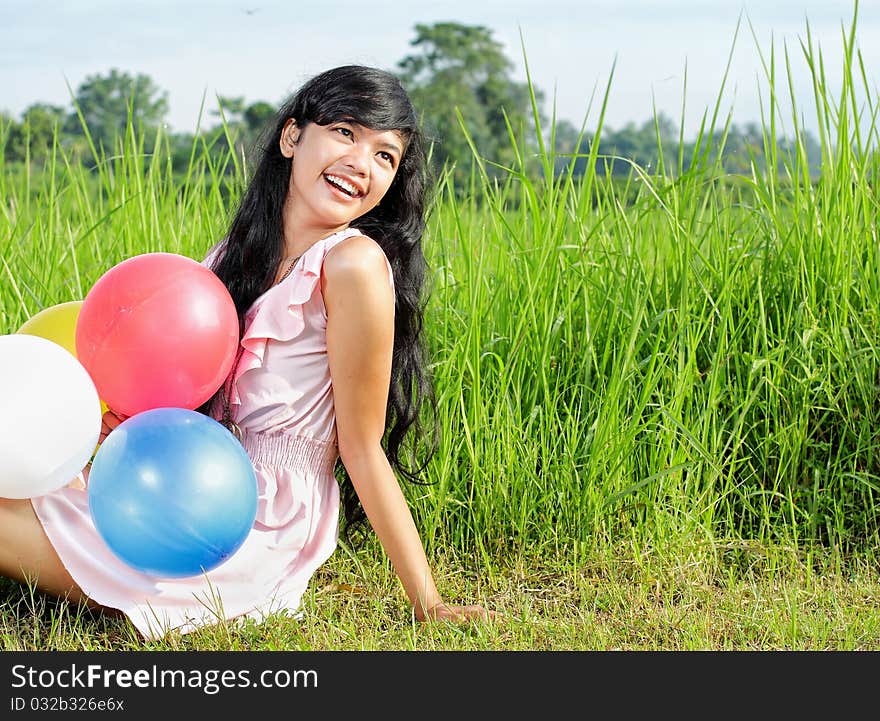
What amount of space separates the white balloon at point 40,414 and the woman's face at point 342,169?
1.99 ft

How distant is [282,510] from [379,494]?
241mm

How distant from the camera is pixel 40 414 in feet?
6.24

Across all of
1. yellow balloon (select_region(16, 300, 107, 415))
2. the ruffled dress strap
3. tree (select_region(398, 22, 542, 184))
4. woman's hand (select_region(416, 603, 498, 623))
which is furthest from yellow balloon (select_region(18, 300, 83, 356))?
tree (select_region(398, 22, 542, 184))

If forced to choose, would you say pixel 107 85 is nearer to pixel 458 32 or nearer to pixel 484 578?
pixel 458 32

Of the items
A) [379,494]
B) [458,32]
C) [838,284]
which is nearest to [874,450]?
[838,284]

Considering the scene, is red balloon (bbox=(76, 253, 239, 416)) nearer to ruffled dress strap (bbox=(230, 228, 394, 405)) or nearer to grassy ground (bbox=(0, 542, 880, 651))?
ruffled dress strap (bbox=(230, 228, 394, 405))

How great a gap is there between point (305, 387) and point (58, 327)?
615mm

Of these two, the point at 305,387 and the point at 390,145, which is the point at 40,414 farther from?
the point at 390,145

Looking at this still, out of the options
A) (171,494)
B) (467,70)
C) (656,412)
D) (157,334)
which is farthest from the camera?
(467,70)

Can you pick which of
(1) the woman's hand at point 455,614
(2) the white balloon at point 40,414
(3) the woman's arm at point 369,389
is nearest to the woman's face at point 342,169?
(3) the woman's arm at point 369,389

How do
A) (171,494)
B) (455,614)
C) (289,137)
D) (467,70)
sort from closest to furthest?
(171,494), (455,614), (289,137), (467,70)

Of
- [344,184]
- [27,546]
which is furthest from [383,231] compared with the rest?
[27,546]

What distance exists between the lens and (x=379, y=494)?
2.08 m

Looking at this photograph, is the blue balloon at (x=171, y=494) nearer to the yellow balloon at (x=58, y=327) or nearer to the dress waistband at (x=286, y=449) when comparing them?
the dress waistband at (x=286, y=449)
